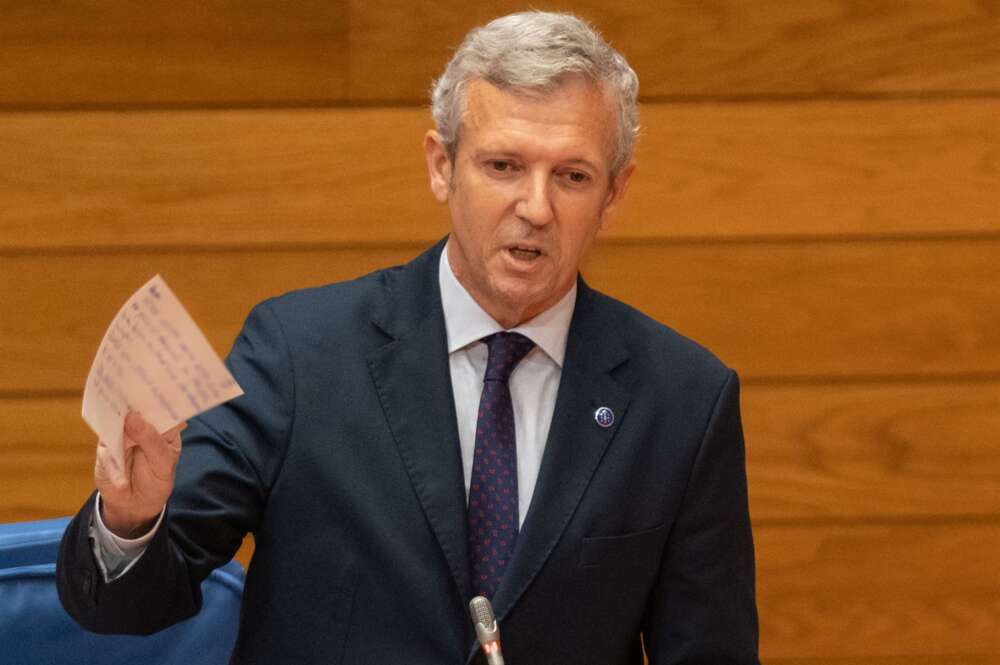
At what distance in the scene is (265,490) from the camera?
150cm

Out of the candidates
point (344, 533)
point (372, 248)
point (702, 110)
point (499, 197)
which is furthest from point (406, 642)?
point (702, 110)

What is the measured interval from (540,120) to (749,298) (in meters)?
1.08

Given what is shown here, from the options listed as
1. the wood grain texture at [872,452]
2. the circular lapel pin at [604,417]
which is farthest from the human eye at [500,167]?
the wood grain texture at [872,452]

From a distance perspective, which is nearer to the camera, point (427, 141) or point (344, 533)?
point (344, 533)

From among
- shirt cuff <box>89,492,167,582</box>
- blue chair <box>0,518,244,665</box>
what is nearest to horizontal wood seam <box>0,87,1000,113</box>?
blue chair <box>0,518,244,665</box>

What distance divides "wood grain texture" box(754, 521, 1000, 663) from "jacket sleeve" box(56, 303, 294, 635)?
4.15 ft

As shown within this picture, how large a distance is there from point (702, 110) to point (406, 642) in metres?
1.26

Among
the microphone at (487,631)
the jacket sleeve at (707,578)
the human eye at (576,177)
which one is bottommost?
the jacket sleeve at (707,578)

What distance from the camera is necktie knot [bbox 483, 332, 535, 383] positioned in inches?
61.4

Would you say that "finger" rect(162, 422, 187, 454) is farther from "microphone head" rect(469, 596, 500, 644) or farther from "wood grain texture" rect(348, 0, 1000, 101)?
"wood grain texture" rect(348, 0, 1000, 101)

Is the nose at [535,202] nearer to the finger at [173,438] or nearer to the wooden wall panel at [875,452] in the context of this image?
the finger at [173,438]

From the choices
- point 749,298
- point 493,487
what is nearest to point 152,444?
point 493,487

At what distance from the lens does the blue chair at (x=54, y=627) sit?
4.51 ft

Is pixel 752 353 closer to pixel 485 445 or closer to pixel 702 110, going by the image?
pixel 702 110
